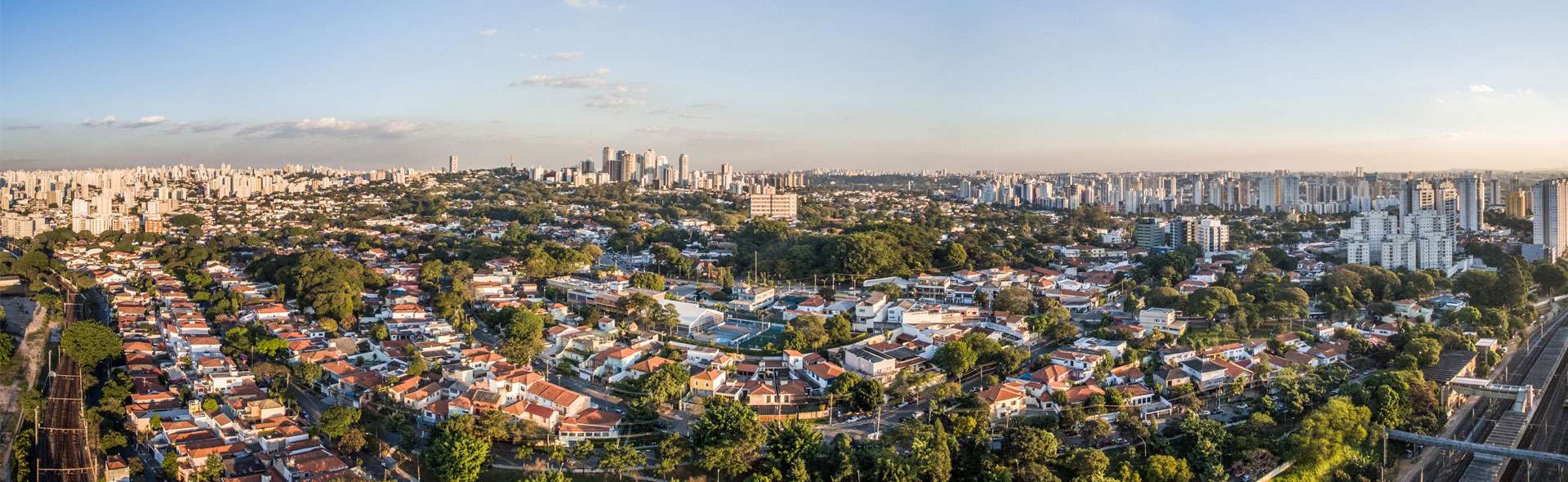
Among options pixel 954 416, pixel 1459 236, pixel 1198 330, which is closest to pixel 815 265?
pixel 1198 330

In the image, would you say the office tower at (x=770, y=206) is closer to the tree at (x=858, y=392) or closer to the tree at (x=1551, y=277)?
the tree at (x=1551, y=277)

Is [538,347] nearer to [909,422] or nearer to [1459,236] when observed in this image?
[909,422]

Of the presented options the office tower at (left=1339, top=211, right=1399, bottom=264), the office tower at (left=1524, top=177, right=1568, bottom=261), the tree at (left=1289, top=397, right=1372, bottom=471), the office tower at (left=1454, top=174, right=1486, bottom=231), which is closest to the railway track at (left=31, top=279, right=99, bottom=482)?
the tree at (left=1289, top=397, right=1372, bottom=471)

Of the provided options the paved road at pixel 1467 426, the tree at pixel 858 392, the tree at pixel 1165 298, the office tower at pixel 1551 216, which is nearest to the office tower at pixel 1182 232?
the office tower at pixel 1551 216

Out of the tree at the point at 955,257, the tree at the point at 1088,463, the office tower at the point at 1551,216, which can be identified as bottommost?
the tree at the point at 1088,463

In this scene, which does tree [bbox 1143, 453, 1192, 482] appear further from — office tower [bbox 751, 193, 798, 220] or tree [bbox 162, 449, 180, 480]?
office tower [bbox 751, 193, 798, 220]

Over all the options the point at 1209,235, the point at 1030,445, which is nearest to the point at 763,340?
the point at 1030,445
